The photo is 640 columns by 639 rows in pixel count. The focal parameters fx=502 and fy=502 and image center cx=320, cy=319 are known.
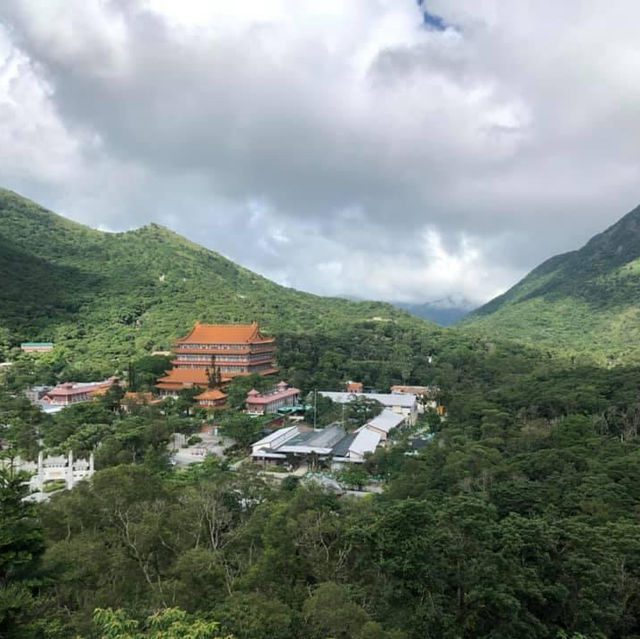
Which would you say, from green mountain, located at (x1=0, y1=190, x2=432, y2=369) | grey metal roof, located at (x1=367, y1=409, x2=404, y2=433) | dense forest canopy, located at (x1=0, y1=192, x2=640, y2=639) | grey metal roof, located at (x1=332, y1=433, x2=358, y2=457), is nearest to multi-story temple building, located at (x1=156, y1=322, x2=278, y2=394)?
dense forest canopy, located at (x1=0, y1=192, x2=640, y2=639)

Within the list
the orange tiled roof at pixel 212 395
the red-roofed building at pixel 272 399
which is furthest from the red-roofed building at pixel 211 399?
the red-roofed building at pixel 272 399

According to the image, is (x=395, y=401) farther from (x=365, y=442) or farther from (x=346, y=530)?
(x=346, y=530)

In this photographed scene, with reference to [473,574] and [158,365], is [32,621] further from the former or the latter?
[158,365]

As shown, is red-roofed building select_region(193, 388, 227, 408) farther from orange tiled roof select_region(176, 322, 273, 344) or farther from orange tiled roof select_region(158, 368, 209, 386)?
orange tiled roof select_region(176, 322, 273, 344)

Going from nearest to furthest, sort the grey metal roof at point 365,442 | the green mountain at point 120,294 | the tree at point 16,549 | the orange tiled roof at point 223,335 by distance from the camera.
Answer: the tree at point 16,549
the grey metal roof at point 365,442
the orange tiled roof at point 223,335
the green mountain at point 120,294

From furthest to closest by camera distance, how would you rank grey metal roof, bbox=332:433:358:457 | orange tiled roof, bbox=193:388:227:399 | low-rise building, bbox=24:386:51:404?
low-rise building, bbox=24:386:51:404 < orange tiled roof, bbox=193:388:227:399 < grey metal roof, bbox=332:433:358:457

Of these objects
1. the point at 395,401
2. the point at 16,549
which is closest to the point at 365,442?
the point at 395,401

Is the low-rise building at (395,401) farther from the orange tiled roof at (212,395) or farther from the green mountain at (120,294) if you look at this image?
the green mountain at (120,294)
